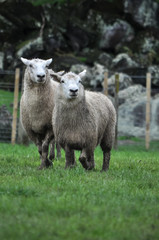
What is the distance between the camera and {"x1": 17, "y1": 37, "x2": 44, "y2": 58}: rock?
17172 mm

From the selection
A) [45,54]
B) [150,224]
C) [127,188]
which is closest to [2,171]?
[127,188]

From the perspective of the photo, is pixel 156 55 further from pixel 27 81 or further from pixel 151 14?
pixel 27 81

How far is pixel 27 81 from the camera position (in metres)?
7.42

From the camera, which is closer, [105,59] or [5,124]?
[5,124]

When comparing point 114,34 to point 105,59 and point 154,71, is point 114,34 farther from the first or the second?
point 154,71

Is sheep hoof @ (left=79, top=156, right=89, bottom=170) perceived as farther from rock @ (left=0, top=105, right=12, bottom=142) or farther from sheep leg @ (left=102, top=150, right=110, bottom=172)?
rock @ (left=0, top=105, right=12, bottom=142)

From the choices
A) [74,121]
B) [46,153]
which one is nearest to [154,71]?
[46,153]

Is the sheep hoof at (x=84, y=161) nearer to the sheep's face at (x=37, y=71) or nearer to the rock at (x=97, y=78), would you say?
the sheep's face at (x=37, y=71)

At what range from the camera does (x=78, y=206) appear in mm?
3734

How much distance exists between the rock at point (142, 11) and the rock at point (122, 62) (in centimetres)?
231

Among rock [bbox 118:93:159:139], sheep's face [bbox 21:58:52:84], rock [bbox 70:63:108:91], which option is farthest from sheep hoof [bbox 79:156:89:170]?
rock [bbox 70:63:108:91]

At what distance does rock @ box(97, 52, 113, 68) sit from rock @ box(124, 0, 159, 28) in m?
2.35

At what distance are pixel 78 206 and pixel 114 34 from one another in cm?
1556

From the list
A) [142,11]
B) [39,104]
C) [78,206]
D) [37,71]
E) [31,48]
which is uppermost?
[142,11]
